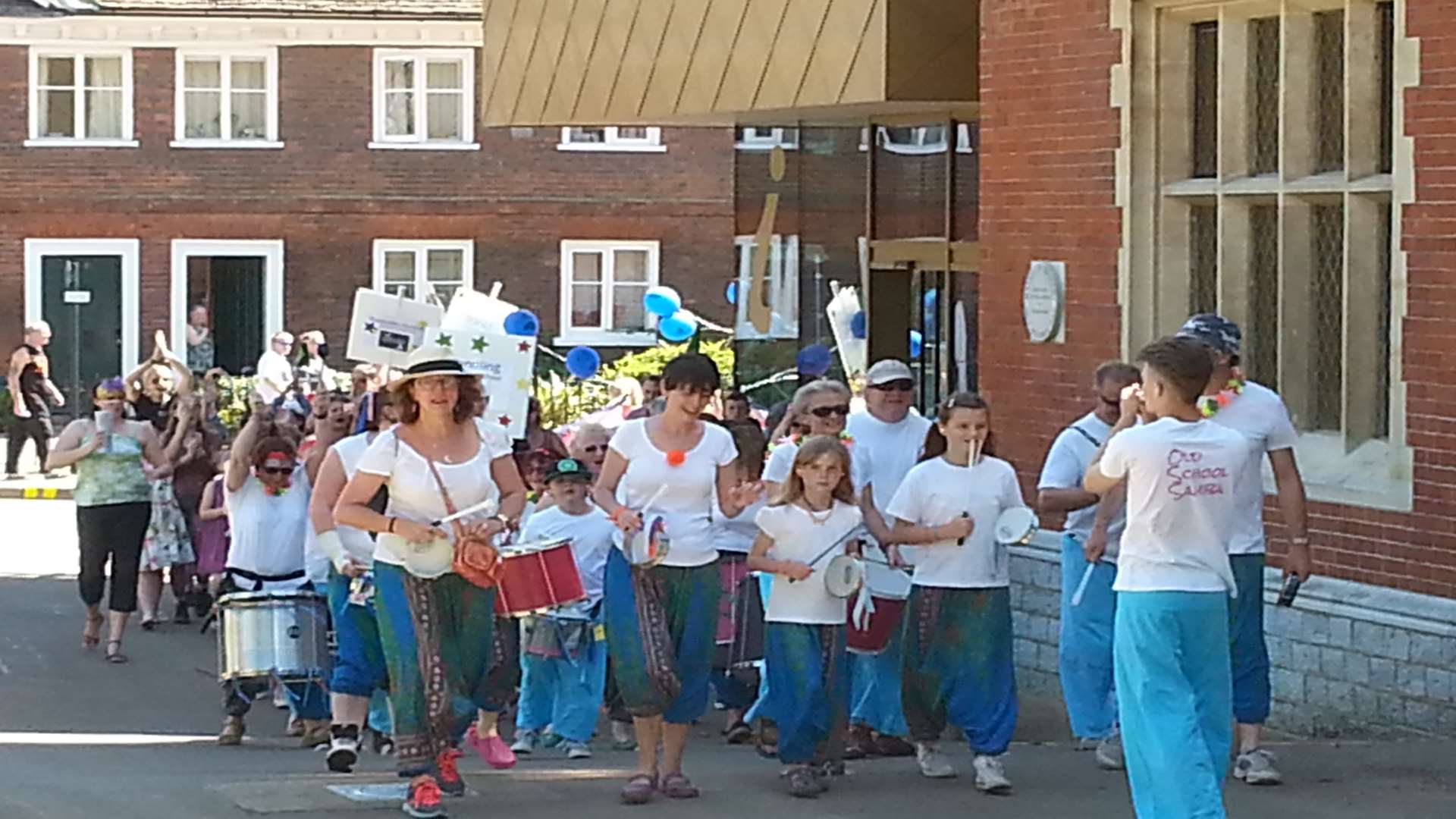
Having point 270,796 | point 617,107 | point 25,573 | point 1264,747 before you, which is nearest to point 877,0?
point 617,107

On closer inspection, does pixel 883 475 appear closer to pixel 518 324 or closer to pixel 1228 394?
pixel 1228 394

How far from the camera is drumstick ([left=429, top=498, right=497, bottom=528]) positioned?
9023 millimetres

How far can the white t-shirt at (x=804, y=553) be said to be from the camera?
32.0 ft

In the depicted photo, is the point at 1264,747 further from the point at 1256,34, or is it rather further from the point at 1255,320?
the point at 1256,34

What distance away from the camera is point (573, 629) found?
39.4 feet

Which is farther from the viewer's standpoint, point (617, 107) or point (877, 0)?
point (617, 107)

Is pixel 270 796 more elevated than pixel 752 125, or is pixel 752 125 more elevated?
pixel 752 125

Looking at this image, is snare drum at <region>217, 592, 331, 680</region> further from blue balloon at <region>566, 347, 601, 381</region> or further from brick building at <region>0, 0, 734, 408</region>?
brick building at <region>0, 0, 734, 408</region>

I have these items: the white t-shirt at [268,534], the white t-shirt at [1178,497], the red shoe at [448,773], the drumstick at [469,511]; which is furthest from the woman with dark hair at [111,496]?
the white t-shirt at [1178,497]

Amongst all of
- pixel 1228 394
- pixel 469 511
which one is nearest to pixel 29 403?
pixel 469 511

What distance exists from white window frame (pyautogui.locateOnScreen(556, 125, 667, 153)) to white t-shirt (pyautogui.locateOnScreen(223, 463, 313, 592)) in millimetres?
26373

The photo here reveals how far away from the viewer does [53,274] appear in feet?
124

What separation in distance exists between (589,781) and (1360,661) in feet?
11.4

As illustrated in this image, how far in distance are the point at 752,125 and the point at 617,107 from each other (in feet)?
3.52
